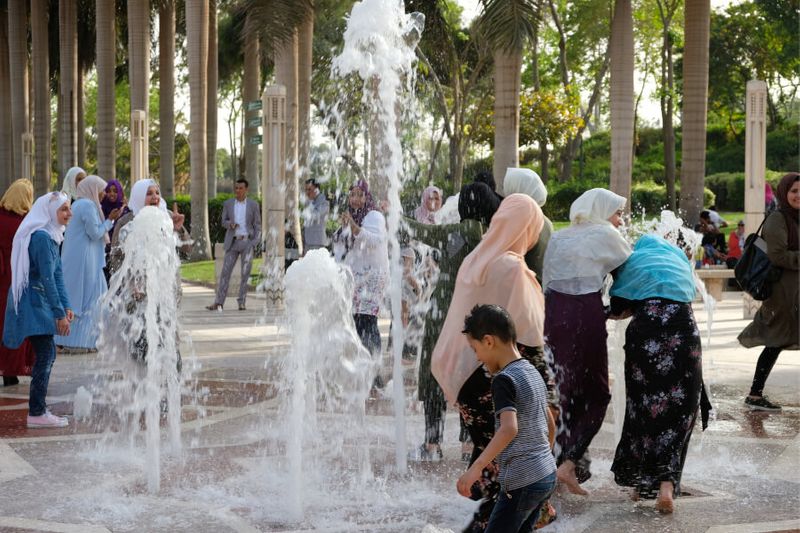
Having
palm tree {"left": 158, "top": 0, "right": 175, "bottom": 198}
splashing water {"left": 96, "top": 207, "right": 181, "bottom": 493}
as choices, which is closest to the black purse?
splashing water {"left": 96, "top": 207, "right": 181, "bottom": 493}

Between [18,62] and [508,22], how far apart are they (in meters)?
23.3

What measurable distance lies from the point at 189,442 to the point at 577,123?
28176mm

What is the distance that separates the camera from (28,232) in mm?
7121

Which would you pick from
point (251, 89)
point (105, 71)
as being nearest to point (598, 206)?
point (105, 71)

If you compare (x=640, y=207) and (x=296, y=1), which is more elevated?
(x=296, y=1)

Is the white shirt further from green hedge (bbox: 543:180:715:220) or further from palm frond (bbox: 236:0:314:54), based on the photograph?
green hedge (bbox: 543:180:715:220)

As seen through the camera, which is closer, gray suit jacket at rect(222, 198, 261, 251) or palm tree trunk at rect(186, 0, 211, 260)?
gray suit jacket at rect(222, 198, 261, 251)

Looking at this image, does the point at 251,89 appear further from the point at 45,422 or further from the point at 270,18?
the point at 45,422

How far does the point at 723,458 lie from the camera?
6.07 m

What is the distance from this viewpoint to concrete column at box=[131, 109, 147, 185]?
17.7 meters

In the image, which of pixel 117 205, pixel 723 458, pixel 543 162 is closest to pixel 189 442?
pixel 723 458

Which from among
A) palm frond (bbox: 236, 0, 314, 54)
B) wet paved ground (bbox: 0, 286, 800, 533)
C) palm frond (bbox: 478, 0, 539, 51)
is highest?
palm frond (bbox: 236, 0, 314, 54)

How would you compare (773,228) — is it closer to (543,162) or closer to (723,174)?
(543,162)

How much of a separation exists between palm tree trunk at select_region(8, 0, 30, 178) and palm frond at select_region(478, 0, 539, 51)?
22.6m
